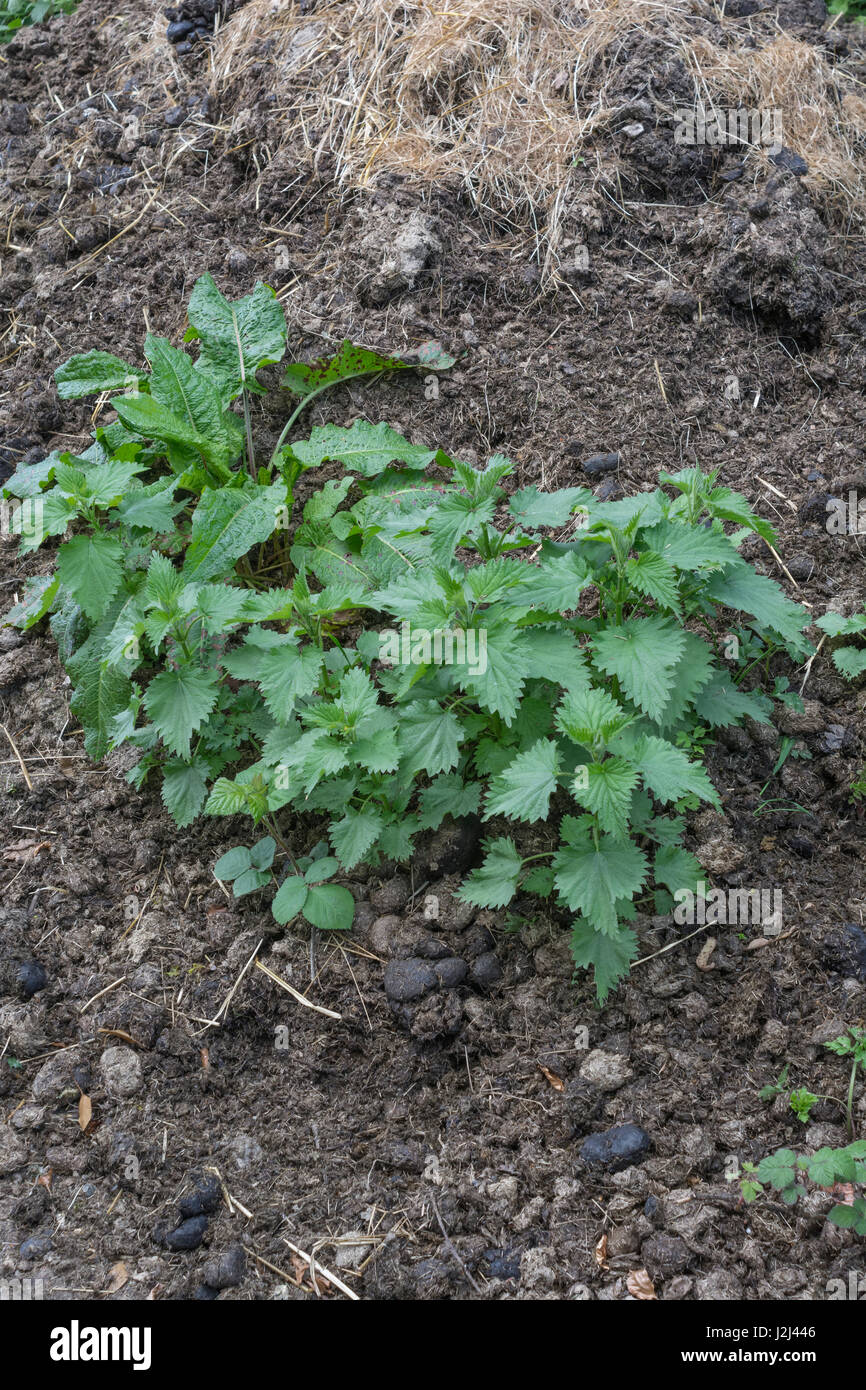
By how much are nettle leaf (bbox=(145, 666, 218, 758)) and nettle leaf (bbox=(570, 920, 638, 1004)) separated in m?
1.09

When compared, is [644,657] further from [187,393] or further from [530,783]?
[187,393]

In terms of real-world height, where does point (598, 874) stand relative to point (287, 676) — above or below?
below

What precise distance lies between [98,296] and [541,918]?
9.85 feet

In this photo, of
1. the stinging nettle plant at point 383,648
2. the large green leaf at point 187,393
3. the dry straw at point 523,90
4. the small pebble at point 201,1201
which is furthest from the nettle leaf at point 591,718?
the dry straw at point 523,90

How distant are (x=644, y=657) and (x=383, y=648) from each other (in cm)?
68

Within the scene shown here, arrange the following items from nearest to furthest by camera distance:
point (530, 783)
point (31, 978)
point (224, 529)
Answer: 1. point (530, 783)
2. point (31, 978)
3. point (224, 529)

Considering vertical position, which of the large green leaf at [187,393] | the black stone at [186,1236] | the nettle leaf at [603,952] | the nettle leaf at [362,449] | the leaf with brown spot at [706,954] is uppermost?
the large green leaf at [187,393]

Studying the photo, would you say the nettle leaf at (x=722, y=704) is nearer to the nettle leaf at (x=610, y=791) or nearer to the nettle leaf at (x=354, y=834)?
the nettle leaf at (x=610, y=791)

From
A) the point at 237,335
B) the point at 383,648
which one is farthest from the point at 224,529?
the point at 237,335

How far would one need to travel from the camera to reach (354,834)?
261 centimetres

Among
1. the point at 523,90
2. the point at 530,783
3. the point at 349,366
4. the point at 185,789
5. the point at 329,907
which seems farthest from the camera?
the point at 523,90

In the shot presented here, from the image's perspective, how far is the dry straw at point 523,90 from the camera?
389 centimetres

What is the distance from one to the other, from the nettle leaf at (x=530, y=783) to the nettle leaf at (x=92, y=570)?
1.30 metres

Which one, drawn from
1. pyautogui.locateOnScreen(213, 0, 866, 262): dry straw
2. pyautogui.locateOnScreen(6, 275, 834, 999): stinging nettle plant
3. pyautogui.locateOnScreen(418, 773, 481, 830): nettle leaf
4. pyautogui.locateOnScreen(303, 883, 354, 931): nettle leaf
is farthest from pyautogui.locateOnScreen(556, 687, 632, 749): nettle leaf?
pyautogui.locateOnScreen(213, 0, 866, 262): dry straw
